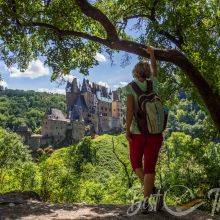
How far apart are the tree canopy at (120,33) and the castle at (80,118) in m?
109

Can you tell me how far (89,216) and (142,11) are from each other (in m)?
8.81

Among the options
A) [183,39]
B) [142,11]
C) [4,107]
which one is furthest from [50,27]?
[4,107]

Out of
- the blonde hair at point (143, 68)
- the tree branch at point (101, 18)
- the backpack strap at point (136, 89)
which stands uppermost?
the tree branch at point (101, 18)

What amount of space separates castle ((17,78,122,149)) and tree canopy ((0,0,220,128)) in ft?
356

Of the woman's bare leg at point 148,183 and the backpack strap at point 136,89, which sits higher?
the backpack strap at point 136,89

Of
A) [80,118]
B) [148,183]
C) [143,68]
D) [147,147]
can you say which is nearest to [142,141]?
[147,147]

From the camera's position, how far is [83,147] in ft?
233

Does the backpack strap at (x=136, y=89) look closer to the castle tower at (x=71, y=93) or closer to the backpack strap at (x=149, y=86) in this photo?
the backpack strap at (x=149, y=86)

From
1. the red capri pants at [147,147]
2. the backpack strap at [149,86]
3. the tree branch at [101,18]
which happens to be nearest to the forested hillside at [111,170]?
the red capri pants at [147,147]

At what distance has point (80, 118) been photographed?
436ft

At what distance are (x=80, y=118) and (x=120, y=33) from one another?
11706 cm

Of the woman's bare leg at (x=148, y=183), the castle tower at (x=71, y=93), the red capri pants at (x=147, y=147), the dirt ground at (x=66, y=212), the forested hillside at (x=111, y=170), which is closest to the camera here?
the red capri pants at (x=147, y=147)

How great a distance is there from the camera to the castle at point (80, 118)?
Result: 12925 centimetres

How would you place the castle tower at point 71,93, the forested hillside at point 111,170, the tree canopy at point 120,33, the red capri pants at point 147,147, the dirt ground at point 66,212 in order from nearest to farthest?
the red capri pants at point 147,147 < the dirt ground at point 66,212 < the tree canopy at point 120,33 < the forested hillside at point 111,170 < the castle tower at point 71,93
